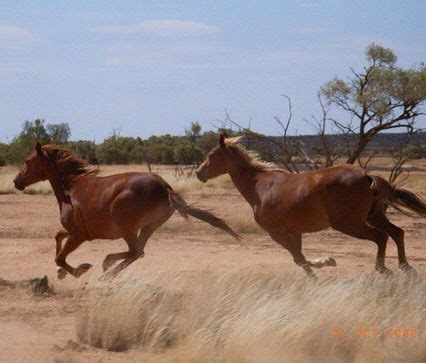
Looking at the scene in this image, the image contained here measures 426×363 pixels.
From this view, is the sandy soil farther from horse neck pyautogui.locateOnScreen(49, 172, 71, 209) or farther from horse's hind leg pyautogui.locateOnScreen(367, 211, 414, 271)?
horse neck pyautogui.locateOnScreen(49, 172, 71, 209)

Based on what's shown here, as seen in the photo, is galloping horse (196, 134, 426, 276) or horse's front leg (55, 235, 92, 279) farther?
horse's front leg (55, 235, 92, 279)

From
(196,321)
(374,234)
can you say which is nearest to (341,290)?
(196,321)

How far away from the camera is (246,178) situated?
11.5 meters

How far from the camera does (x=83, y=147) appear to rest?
163 feet

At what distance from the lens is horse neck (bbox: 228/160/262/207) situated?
37.3 feet

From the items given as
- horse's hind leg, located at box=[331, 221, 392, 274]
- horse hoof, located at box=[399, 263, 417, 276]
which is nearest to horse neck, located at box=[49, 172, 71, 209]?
horse's hind leg, located at box=[331, 221, 392, 274]

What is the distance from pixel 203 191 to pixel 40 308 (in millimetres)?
19358

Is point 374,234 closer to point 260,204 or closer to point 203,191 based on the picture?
point 260,204

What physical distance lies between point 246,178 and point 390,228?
2257 millimetres

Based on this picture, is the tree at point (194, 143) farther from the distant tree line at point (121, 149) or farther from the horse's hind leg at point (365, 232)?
the horse's hind leg at point (365, 232)

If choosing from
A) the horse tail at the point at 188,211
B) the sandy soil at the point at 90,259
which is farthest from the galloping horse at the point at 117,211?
the sandy soil at the point at 90,259

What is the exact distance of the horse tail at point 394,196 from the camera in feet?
32.9

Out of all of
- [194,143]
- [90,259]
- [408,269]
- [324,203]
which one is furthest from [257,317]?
[194,143]

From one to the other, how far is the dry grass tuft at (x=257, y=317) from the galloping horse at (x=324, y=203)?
148 centimetres
